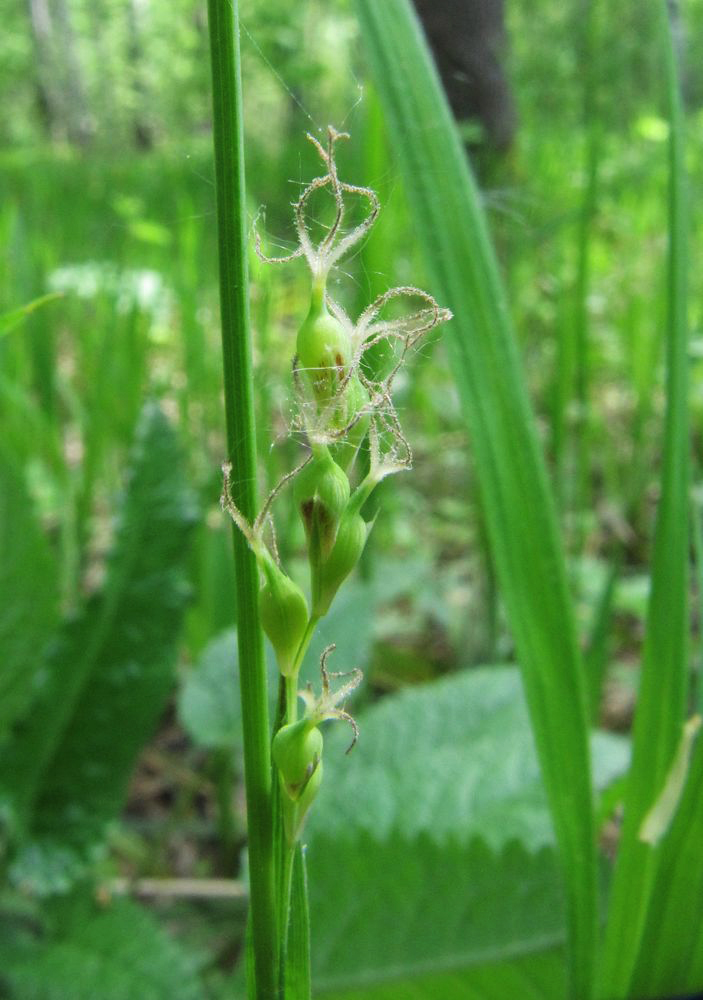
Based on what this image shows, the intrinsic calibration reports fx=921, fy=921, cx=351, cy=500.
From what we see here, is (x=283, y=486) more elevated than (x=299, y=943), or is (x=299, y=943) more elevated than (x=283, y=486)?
(x=283, y=486)

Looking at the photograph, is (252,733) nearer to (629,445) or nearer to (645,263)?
(629,445)

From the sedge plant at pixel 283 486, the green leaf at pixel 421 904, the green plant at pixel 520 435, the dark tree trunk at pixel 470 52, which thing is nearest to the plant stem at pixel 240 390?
the sedge plant at pixel 283 486

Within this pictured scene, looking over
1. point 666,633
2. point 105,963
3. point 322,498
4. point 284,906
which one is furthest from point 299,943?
point 105,963

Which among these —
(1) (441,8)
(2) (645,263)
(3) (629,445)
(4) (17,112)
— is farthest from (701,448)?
(4) (17,112)

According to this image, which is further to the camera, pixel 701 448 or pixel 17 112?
pixel 17 112

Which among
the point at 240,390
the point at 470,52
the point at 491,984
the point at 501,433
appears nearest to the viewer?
the point at 240,390

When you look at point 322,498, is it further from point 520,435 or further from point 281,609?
point 520,435

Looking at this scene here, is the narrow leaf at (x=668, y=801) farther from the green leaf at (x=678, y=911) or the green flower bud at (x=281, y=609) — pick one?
the green flower bud at (x=281, y=609)
